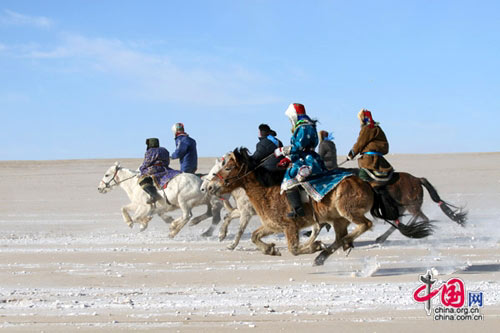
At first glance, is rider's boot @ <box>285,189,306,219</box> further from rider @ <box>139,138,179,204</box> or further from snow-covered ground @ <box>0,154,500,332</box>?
rider @ <box>139,138,179,204</box>

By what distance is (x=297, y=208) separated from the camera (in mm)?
9914

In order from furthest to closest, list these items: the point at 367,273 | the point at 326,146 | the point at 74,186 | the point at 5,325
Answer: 1. the point at 74,186
2. the point at 326,146
3. the point at 367,273
4. the point at 5,325

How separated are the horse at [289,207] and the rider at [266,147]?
1.04 ft

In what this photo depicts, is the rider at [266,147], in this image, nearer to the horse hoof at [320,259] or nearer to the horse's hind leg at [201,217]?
the horse hoof at [320,259]

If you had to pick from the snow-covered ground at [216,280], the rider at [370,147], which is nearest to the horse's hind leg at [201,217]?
the snow-covered ground at [216,280]

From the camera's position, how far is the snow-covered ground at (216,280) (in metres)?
6.82

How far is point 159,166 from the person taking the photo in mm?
15570

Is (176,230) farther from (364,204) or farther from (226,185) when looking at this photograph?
(364,204)

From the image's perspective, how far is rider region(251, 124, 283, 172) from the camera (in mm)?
10844

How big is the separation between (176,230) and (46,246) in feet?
8.58

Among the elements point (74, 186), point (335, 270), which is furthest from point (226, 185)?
point (74, 186)

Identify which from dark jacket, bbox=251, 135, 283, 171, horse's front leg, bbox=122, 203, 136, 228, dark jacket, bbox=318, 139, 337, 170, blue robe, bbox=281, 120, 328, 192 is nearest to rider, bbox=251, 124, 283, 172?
dark jacket, bbox=251, 135, 283, 171

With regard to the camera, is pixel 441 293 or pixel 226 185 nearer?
pixel 441 293

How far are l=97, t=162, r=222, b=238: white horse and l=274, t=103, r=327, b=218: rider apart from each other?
5.37 m
